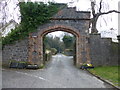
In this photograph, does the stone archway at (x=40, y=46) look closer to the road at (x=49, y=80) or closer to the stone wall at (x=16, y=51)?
the stone wall at (x=16, y=51)

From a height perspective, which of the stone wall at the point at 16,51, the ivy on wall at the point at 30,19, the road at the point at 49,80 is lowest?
the road at the point at 49,80

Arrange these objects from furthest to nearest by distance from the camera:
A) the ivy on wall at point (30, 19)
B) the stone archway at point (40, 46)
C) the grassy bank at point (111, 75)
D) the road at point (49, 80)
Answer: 1. the stone archway at point (40, 46)
2. the ivy on wall at point (30, 19)
3. the grassy bank at point (111, 75)
4. the road at point (49, 80)

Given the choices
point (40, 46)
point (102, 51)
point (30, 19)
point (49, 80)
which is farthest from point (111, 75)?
point (30, 19)

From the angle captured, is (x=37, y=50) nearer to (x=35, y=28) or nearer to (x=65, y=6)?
(x=35, y=28)

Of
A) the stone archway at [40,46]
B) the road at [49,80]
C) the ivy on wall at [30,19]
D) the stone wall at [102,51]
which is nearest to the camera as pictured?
the road at [49,80]

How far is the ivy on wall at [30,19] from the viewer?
12477 millimetres

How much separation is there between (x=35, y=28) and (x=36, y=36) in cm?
71

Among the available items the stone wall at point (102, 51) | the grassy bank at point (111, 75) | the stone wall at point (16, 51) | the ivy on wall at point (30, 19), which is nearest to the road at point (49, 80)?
the grassy bank at point (111, 75)

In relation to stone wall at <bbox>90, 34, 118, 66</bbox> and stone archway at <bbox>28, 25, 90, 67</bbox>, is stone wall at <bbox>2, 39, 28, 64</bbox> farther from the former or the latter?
stone wall at <bbox>90, 34, 118, 66</bbox>

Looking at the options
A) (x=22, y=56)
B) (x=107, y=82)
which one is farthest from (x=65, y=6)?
(x=107, y=82)

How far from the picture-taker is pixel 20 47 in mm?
12570

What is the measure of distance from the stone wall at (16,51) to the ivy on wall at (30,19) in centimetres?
43

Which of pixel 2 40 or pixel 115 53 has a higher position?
pixel 2 40

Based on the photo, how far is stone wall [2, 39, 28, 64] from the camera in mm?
12484
